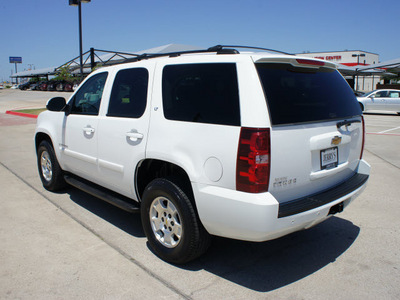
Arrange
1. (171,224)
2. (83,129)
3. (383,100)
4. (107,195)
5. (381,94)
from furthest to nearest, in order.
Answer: (381,94) → (383,100) → (83,129) → (107,195) → (171,224)

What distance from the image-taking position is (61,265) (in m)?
3.30

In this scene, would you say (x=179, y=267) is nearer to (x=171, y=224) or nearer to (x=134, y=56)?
(x=171, y=224)

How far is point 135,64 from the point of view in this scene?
3.81 meters

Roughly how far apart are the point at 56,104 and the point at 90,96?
0.62 meters

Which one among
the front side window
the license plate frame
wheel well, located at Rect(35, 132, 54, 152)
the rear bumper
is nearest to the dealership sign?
the front side window

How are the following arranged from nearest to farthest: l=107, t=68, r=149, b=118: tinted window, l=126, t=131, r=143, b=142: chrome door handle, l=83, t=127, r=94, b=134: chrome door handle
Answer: l=126, t=131, r=143, b=142: chrome door handle → l=107, t=68, r=149, b=118: tinted window → l=83, t=127, r=94, b=134: chrome door handle

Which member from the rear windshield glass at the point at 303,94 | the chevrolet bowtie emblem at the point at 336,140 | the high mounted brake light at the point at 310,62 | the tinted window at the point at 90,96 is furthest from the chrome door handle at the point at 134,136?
the chevrolet bowtie emblem at the point at 336,140

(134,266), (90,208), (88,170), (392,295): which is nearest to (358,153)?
(392,295)

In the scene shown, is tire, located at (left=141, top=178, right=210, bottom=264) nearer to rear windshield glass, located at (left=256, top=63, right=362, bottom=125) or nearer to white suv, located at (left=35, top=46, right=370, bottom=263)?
white suv, located at (left=35, top=46, right=370, bottom=263)

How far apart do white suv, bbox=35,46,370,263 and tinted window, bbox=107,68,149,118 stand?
1 cm

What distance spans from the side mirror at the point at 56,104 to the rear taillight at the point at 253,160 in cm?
302

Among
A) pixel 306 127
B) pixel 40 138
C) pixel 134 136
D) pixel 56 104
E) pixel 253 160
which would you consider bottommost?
pixel 40 138

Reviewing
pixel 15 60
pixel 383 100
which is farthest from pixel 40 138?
pixel 15 60

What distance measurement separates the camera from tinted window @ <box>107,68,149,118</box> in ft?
11.8
